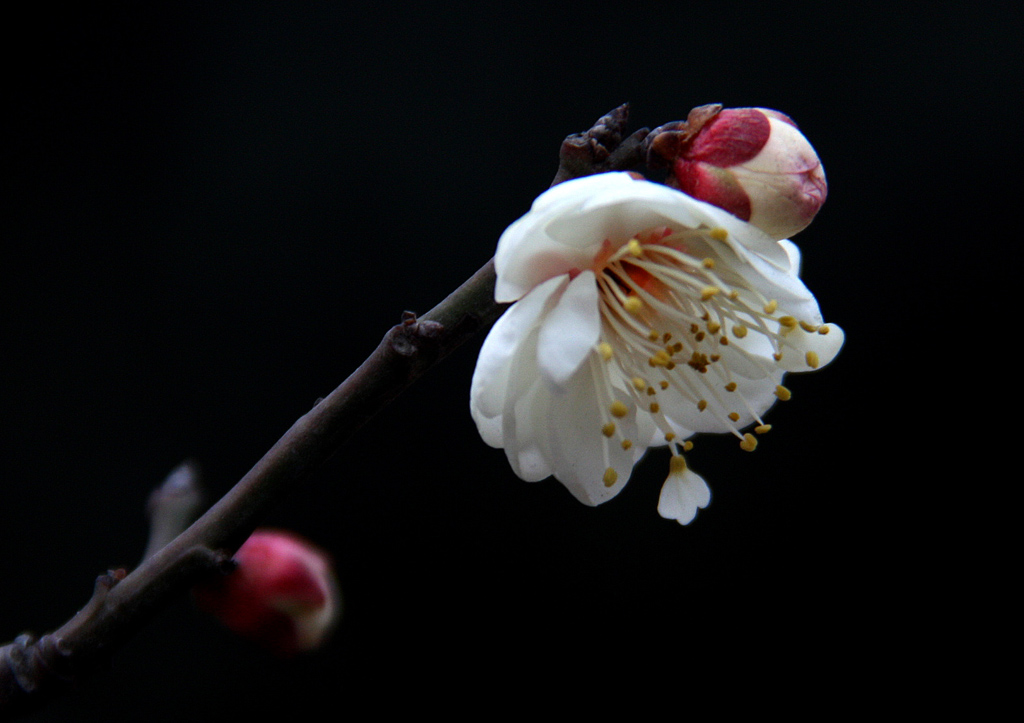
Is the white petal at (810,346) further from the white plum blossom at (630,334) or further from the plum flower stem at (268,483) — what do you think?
the plum flower stem at (268,483)

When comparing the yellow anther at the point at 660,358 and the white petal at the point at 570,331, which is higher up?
the white petal at the point at 570,331

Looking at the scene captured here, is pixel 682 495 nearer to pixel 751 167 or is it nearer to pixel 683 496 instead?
pixel 683 496

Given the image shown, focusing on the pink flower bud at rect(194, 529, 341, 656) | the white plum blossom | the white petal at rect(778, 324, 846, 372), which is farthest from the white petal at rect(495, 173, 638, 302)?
the pink flower bud at rect(194, 529, 341, 656)

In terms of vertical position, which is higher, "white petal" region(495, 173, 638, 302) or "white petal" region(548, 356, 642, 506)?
"white petal" region(495, 173, 638, 302)

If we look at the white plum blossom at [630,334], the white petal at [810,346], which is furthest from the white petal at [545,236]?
the white petal at [810,346]

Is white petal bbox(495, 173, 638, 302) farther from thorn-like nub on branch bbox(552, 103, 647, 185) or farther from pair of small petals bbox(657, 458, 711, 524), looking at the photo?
pair of small petals bbox(657, 458, 711, 524)

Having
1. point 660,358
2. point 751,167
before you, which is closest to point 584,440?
point 660,358

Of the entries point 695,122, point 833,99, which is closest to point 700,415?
point 695,122
